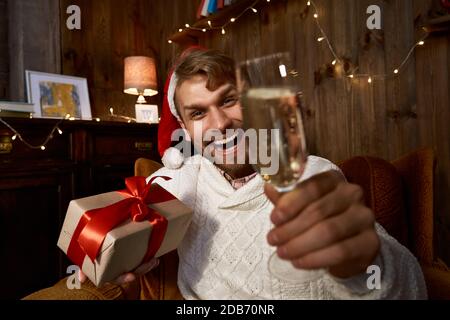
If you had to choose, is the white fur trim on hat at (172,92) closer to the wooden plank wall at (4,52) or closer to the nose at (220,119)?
the nose at (220,119)

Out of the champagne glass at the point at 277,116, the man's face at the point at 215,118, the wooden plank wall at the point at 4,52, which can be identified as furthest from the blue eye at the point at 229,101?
the wooden plank wall at the point at 4,52

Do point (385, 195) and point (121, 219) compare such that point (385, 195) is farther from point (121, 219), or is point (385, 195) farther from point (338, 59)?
point (338, 59)

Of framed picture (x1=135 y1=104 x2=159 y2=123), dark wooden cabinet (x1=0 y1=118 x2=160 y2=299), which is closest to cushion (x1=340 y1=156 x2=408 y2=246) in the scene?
dark wooden cabinet (x1=0 y1=118 x2=160 y2=299)

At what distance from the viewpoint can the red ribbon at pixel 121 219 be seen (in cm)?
69

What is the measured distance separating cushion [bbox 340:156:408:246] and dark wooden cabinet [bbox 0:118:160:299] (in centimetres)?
148

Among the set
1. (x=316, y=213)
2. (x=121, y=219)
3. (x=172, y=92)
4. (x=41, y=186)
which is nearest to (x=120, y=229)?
(x=121, y=219)

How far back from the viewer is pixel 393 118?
5.25ft

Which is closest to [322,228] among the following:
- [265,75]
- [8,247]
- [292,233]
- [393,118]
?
[292,233]

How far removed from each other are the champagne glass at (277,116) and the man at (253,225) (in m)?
0.03

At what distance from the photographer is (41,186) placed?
5.78ft
